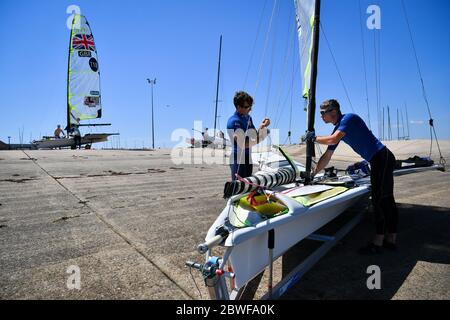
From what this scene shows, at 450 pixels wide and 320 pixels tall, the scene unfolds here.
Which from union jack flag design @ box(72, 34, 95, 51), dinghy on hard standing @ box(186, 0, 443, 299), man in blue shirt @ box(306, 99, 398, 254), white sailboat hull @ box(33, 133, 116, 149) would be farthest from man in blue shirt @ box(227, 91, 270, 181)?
union jack flag design @ box(72, 34, 95, 51)

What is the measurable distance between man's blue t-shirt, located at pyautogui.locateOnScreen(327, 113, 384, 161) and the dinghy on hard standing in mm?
518

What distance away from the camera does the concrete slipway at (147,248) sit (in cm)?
243

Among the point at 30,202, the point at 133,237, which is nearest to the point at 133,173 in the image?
the point at 30,202

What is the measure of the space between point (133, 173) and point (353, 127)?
289 inches

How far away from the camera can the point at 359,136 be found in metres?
3.40

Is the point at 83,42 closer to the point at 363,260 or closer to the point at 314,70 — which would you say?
the point at 314,70

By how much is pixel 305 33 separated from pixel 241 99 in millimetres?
3189

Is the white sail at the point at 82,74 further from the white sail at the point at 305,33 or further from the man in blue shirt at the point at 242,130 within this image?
the man in blue shirt at the point at 242,130

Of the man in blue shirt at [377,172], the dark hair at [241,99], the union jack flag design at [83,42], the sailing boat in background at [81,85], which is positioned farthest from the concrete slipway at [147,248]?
the union jack flag design at [83,42]

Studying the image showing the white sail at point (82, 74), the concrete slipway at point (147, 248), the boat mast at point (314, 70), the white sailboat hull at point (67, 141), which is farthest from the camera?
the white sail at point (82, 74)

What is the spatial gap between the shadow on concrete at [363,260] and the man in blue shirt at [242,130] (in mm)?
1293

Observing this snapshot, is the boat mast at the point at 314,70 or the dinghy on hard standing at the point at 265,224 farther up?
the boat mast at the point at 314,70
